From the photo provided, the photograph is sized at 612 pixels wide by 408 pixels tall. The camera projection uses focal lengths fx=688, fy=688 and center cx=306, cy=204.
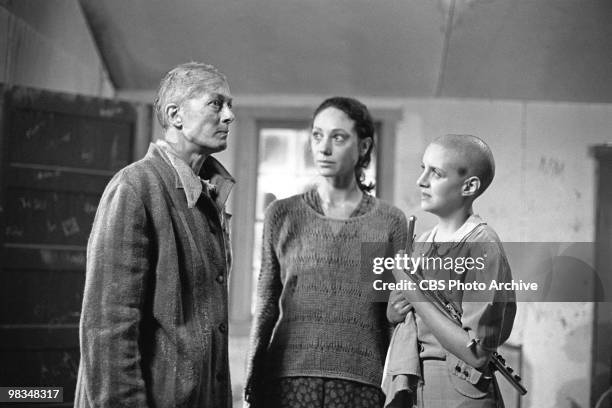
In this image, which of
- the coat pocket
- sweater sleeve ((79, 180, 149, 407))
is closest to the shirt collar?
sweater sleeve ((79, 180, 149, 407))

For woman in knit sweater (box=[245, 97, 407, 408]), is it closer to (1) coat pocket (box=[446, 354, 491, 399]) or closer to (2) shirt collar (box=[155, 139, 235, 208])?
(2) shirt collar (box=[155, 139, 235, 208])

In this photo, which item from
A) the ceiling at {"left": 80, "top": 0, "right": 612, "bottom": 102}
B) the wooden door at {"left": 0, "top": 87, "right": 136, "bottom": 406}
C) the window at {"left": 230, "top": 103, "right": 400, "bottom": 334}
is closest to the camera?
the wooden door at {"left": 0, "top": 87, "right": 136, "bottom": 406}

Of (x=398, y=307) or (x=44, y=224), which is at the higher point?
(x=44, y=224)

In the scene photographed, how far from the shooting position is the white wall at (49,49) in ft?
9.59

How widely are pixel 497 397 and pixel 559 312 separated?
0.54 metres

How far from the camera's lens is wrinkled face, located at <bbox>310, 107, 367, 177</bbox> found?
1.82 meters

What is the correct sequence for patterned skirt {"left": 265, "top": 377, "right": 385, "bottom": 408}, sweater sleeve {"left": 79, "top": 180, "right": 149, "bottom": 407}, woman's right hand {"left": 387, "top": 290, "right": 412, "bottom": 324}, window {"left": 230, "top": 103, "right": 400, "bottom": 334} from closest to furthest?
sweater sleeve {"left": 79, "top": 180, "right": 149, "bottom": 407}
woman's right hand {"left": 387, "top": 290, "right": 412, "bottom": 324}
patterned skirt {"left": 265, "top": 377, "right": 385, "bottom": 408}
window {"left": 230, "top": 103, "right": 400, "bottom": 334}

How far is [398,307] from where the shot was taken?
1475 mm

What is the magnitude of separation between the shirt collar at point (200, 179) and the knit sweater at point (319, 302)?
289mm

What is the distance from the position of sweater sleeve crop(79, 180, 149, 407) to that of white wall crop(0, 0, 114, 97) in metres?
1.86

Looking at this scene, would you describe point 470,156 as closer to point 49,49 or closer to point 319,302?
point 319,302

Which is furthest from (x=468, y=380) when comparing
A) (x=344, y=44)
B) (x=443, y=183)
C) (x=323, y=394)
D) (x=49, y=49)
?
(x=49, y=49)

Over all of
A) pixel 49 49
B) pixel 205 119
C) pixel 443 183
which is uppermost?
pixel 49 49

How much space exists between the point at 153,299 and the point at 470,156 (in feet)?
2.30
